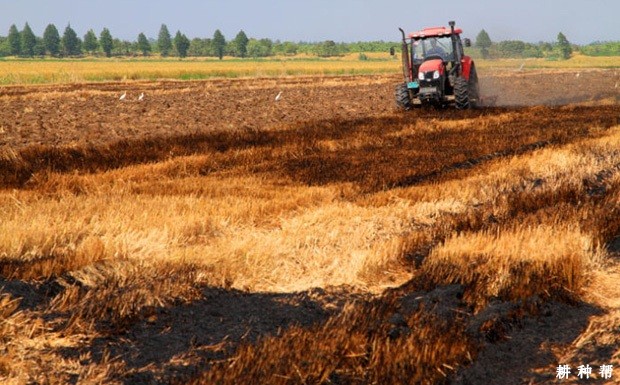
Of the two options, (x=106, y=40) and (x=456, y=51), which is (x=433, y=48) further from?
(x=106, y=40)

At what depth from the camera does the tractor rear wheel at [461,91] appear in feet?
69.4

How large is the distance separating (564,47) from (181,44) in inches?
2998

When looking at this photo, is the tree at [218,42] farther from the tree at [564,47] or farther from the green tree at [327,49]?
the tree at [564,47]

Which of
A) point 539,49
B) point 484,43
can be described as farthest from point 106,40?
point 484,43

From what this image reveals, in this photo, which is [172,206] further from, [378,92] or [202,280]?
[378,92]

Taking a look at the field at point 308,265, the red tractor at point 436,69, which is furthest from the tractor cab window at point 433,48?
the field at point 308,265

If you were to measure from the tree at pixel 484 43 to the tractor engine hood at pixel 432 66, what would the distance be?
369 inches

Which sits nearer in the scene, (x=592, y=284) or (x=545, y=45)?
(x=592, y=284)

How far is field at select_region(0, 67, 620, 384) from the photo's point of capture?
15.0 ft

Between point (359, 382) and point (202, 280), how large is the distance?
1.98 metres

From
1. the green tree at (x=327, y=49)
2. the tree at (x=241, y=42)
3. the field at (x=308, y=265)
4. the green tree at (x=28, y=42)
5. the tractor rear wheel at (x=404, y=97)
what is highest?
the green tree at (x=28, y=42)

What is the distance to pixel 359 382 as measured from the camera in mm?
4316

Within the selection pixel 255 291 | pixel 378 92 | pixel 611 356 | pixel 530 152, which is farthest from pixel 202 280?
pixel 378 92

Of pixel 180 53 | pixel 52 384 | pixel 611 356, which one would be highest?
pixel 180 53
